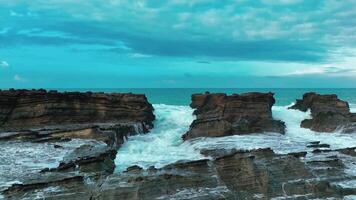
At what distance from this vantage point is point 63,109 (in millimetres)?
30922

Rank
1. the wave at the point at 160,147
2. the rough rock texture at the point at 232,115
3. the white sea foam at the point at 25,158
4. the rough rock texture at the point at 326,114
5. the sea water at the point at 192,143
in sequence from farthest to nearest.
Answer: the rough rock texture at the point at 326,114 → the rough rock texture at the point at 232,115 → the sea water at the point at 192,143 → the wave at the point at 160,147 → the white sea foam at the point at 25,158

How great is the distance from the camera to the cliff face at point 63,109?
97.8 feet

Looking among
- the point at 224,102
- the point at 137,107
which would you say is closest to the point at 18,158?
the point at 137,107

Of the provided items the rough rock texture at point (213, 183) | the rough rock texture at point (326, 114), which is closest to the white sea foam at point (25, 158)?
the rough rock texture at point (213, 183)

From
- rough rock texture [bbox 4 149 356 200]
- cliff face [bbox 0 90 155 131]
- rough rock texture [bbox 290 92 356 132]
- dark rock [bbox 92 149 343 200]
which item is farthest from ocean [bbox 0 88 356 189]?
cliff face [bbox 0 90 155 131]

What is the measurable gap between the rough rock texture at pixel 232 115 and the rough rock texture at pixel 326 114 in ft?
7.74

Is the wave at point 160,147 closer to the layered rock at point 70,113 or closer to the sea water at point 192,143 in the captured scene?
the sea water at point 192,143

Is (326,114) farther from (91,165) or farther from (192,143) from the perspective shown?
(91,165)

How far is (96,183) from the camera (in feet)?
51.5

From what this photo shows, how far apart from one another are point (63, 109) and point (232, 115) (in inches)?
421

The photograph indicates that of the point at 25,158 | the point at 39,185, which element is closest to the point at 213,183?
the point at 39,185

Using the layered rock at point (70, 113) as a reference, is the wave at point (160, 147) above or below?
below

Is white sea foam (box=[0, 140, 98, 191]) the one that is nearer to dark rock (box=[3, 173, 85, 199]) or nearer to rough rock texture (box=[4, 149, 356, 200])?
dark rock (box=[3, 173, 85, 199])

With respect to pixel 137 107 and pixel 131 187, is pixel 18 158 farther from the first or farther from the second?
pixel 137 107
